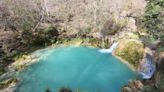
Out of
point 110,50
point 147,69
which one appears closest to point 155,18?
point 110,50

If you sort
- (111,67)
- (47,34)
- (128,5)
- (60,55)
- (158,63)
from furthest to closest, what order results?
(128,5), (47,34), (60,55), (111,67), (158,63)

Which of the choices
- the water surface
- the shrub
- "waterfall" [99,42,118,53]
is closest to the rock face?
the water surface

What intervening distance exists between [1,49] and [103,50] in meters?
9.25

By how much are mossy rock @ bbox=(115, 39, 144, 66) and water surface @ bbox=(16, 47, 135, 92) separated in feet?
2.35

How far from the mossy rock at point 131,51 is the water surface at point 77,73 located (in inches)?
28.2

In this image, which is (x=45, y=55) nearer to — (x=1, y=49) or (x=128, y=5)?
(x=1, y=49)

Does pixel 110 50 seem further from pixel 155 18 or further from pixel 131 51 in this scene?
pixel 155 18

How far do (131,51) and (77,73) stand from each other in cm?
528

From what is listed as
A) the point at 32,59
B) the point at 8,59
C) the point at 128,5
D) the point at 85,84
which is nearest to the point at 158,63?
the point at 85,84

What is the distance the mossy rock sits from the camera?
18667 mm

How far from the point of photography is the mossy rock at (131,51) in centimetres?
1867

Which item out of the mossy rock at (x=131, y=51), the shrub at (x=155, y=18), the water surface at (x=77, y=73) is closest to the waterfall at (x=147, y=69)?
the mossy rock at (x=131, y=51)

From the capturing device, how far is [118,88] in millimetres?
14680

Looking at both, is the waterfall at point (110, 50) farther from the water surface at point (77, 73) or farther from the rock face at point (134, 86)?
Answer: the rock face at point (134, 86)
